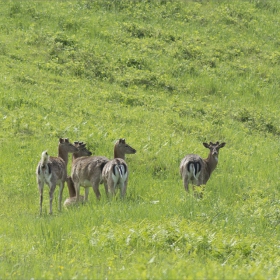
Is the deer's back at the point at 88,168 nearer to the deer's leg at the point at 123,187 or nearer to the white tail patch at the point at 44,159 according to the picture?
the deer's leg at the point at 123,187

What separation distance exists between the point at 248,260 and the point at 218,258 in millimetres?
386

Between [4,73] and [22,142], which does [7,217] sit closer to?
[22,142]

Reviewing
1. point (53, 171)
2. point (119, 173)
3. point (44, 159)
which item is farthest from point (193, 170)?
point (44, 159)

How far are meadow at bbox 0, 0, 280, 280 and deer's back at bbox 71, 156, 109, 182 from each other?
575mm

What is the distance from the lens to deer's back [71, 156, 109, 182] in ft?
44.6

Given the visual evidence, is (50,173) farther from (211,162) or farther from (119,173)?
(211,162)

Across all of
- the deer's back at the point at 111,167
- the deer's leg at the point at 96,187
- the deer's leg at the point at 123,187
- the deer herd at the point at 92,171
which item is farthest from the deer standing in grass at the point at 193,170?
the deer's leg at the point at 96,187

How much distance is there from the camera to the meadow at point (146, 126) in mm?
9180

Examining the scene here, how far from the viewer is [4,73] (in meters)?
22.3

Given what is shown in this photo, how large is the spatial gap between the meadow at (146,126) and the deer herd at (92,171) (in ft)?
1.23

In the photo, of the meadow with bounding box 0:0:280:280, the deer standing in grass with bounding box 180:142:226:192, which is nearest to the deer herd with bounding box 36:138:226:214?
the deer standing in grass with bounding box 180:142:226:192

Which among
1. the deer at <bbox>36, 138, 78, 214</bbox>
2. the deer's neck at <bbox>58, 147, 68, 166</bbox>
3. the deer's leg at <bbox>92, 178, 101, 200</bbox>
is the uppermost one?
the deer at <bbox>36, 138, 78, 214</bbox>

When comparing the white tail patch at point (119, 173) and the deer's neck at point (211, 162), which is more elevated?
the white tail patch at point (119, 173)

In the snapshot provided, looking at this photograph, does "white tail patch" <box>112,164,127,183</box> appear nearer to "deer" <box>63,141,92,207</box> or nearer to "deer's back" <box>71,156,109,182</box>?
"deer's back" <box>71,156,109,182</box>
